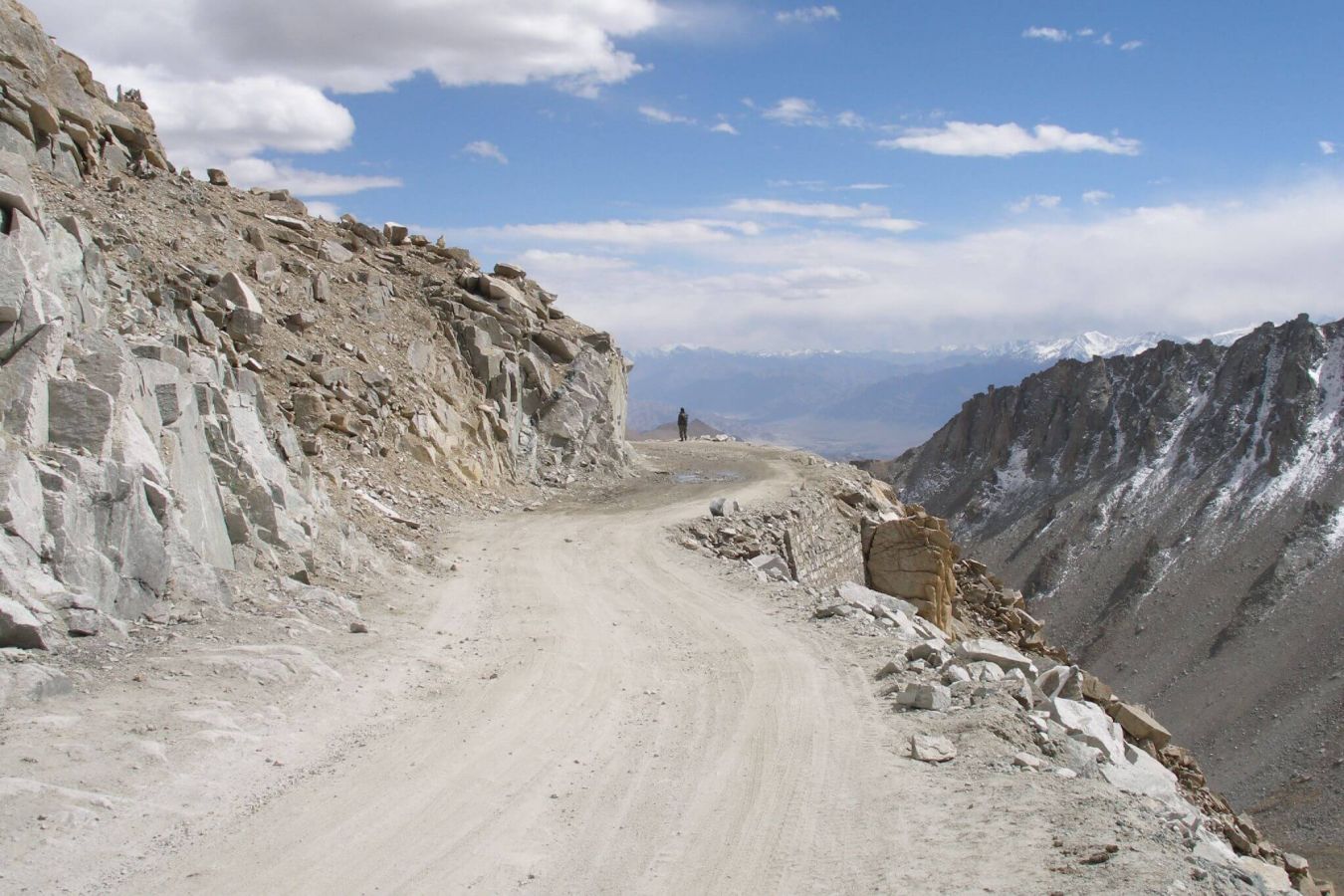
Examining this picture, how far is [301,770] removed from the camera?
31.4 feet

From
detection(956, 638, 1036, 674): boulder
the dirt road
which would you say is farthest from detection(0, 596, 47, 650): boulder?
detection(956, 638, 1036, 674): boulder

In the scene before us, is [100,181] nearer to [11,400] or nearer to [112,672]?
[11,400]

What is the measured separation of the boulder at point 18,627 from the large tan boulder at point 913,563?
22974 millimetres

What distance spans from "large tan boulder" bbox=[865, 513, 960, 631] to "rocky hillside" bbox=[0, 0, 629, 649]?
28.3 feet

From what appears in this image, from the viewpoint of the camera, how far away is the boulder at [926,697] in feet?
38.7

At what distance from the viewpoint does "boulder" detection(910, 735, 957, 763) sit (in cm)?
1028

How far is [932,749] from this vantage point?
10.4 meters

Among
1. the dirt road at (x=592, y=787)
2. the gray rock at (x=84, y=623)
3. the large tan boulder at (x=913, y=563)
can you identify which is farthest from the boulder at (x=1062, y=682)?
the gray rock at (x=84, y=623)

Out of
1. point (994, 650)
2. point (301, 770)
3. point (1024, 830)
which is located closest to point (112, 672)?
point (301, 770)

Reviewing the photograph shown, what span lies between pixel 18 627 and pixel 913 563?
2368 cm

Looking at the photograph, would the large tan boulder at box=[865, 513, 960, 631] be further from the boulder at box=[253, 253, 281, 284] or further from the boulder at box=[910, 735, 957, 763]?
the boulder at box=[910, 735, 957, 763]

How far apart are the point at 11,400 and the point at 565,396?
20121 millimetres

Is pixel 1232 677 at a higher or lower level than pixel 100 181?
lower

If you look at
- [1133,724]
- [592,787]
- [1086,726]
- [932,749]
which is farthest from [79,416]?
[1133,724]
